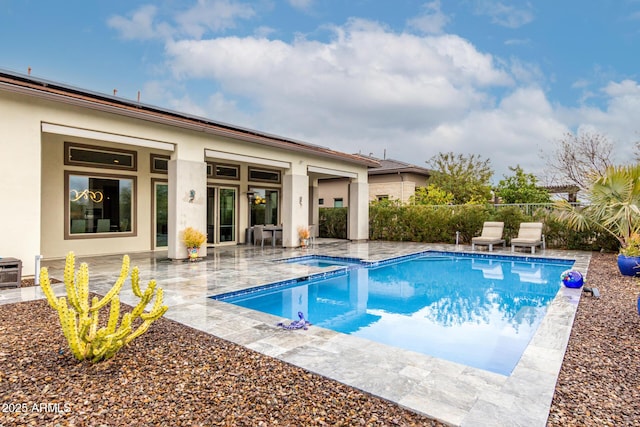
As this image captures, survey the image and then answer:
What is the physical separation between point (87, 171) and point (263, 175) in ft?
23.0

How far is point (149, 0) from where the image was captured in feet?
41.7

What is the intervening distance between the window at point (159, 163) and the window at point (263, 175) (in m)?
3.82

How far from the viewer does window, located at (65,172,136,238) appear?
11.1m

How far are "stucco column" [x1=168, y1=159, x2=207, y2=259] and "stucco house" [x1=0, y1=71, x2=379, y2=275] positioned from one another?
3 cm

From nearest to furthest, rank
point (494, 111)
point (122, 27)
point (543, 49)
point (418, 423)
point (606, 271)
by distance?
point (418, 423) < point (606, 271) < point (122, 27) < point (543, 49) < point (494, 111)

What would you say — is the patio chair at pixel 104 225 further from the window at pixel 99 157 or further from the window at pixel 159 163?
the window at pixel 159 163

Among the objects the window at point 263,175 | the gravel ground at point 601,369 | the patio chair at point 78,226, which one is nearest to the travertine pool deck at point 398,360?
the gravel ground at point 601,369

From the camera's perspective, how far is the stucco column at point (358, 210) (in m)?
17.1

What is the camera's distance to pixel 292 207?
13.7 meters

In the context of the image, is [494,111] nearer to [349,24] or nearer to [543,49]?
[543,49]

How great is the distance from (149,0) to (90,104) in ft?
21.7

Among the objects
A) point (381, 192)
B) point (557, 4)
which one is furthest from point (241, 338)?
point (381, 192)

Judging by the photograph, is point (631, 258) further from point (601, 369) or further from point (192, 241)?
point (192, 241)

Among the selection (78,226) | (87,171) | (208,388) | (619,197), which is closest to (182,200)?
(87,171)
